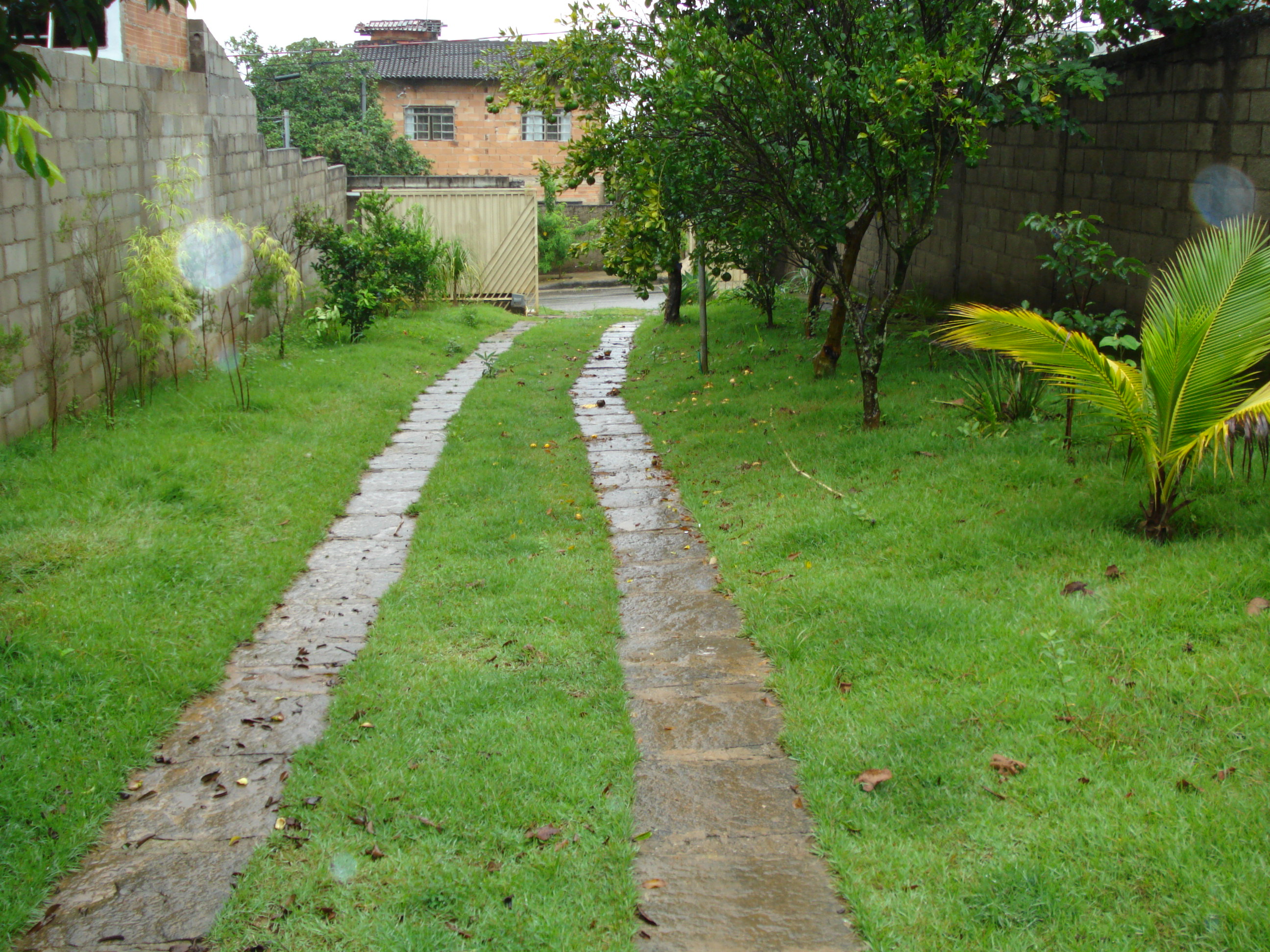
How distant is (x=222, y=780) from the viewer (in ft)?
11.6

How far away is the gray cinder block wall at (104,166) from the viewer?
675 centimetres

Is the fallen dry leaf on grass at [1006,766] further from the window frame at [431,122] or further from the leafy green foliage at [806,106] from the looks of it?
the window frame at [431,122]

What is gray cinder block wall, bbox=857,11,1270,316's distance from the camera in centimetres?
630

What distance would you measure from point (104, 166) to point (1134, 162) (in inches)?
302

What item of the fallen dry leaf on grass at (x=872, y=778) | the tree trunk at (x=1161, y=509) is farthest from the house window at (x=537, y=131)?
the fallen dry leaf on grass at (x=872, y=778)

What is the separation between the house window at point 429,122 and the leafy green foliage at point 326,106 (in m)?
3.22

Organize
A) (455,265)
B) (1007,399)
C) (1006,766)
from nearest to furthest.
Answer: (1006,766)
(1007,399)
(455,265)

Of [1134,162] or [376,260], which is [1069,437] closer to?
[1134,162]

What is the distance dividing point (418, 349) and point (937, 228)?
6317mm

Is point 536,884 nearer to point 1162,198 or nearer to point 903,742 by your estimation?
point 903,742

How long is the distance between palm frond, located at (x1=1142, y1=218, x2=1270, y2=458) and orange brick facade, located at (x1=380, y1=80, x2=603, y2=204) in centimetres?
2945

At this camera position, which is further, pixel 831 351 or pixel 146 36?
pixel 146 36

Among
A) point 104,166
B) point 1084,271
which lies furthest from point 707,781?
point 104,166

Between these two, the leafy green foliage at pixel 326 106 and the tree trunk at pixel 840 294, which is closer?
the tree trunk at pixel 840 294
